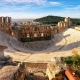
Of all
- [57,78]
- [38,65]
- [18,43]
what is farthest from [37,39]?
[57,78]

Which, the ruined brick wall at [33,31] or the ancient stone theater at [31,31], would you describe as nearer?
the ancient stone theater at [31,31]

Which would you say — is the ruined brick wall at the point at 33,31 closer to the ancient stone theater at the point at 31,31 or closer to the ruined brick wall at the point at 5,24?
the ancient stone theater at the point at 31,31

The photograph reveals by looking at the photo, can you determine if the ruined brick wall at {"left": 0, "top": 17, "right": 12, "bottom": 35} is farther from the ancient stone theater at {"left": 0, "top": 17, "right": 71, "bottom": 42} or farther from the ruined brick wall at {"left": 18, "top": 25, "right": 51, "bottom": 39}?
the ruined brick wall at {"left": 18, "top": 25, "right": 51, "bottom": 39}

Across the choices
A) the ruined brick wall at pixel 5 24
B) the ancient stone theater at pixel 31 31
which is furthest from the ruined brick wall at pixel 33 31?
the ruined brick wall at pixel 5 24

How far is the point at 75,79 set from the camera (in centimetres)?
1361

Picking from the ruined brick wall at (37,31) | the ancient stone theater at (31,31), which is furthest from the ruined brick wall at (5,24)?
the ruined brick wall at (37,31)

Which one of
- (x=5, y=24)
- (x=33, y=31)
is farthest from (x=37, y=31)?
(x=5, y=24)

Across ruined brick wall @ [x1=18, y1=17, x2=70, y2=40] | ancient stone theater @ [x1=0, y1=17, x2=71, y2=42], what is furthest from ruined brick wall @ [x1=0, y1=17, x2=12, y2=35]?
ruined brick wall @ [x1=18, y1=17, x2=70, y2=40]

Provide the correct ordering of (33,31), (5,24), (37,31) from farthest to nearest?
1. (37,31)
2. (33,31)
3. (5,24)

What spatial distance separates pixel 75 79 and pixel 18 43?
3662 centimetres

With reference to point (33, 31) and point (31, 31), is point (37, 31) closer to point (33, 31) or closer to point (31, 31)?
point (33, 31)

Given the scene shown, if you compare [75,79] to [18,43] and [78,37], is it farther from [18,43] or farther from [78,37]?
[18,43]

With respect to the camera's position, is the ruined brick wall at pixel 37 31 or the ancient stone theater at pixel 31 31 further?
the ruined brick wall at pixel 37 31

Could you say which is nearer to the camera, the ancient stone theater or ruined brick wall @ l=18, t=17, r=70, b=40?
the ancient stone theater
